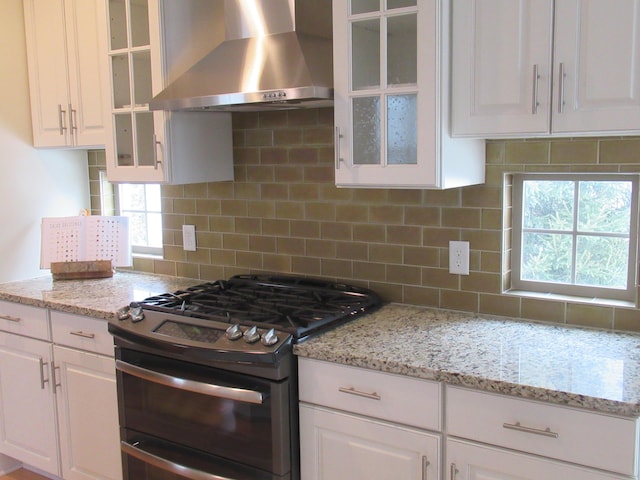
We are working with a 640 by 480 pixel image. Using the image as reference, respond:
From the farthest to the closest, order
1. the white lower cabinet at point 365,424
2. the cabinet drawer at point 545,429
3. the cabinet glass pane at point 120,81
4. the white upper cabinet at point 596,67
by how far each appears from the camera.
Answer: the cabinet glass pane at point 120,81 → the white lower cabinet at point 365,424 → the white upper cabinet at point 596,67 → the cabinet drawer at point 545,429

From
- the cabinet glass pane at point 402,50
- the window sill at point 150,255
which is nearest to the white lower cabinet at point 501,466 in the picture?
the cabinet glass pane at point 402,50

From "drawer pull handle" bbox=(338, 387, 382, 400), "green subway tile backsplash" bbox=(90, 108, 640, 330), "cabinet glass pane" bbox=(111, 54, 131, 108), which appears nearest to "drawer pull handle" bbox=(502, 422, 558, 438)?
"drawer pull handle" bbox=(338, 387, 382, 400)

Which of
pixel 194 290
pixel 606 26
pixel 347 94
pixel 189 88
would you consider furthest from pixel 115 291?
pixel 606 26

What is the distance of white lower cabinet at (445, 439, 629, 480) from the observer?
65.2 inches

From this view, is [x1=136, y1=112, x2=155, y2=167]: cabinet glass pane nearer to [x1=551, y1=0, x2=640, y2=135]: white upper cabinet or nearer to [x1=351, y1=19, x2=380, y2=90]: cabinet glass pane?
[x1=351, y1=19, x2=380, y2=90]: cabinet glass pane

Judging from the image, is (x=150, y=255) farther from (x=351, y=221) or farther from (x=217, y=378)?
(x=217, y=378)

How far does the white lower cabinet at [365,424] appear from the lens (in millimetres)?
1875

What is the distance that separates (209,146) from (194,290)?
0.65m

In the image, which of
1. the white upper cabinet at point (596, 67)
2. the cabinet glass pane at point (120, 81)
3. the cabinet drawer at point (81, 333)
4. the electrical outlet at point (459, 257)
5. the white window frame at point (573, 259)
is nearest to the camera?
the white upper cabinet at point (596, 67)

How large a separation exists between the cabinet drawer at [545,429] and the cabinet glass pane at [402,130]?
2.51 ft

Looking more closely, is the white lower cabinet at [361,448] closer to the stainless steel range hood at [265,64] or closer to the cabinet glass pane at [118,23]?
the stainless steel range hood at [265,64]

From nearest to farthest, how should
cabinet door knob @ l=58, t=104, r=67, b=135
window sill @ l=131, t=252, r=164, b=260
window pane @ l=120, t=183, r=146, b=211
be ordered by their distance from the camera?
cabinet door knob @ l=58, t=104, r=67, b=135, window sill @ l=131, t=252, r=164, b=260, window pane @ l=120, t=183, r=146, b=211

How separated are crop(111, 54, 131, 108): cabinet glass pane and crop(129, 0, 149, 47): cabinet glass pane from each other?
0.34 ft

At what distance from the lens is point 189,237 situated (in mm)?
3203
